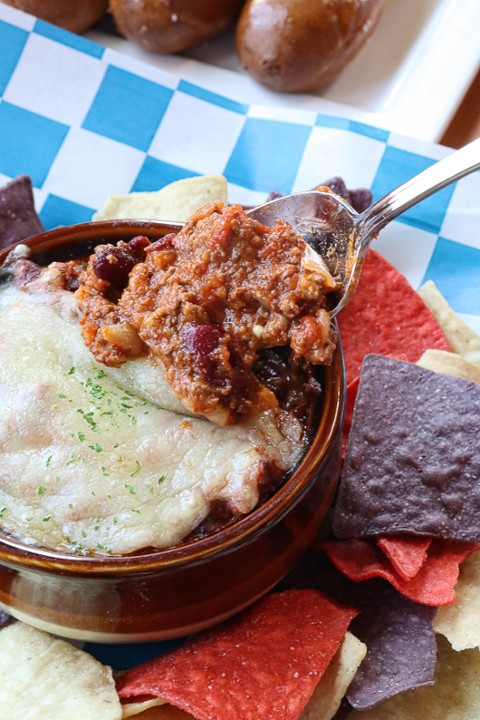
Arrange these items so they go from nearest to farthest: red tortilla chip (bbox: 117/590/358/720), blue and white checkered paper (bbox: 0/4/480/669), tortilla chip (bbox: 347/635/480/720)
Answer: red tortilla chip (bbox: 117/590/358/720), tortilla chip (bbox: 347/635/480/720), blue and white checkered paper (bbox: 0/4/480/669)

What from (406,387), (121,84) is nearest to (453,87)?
(121,84)

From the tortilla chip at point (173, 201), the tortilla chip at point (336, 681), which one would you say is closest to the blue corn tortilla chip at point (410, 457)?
the tortilla chip at point (336, 681)

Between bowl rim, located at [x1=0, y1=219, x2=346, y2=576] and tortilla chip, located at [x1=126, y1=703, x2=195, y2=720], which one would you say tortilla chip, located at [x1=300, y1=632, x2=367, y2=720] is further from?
bowl rim, located at [x1=0, y1=219, x2=346, y2=576]

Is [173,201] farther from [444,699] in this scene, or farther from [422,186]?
[444,699]

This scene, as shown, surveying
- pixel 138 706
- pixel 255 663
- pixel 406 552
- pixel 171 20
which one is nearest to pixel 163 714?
pixel 138 706

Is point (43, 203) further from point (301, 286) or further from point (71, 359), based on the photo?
point (301, 286)

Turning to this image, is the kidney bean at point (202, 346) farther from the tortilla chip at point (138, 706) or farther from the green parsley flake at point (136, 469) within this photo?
the tortilla chip at point (138, 706)

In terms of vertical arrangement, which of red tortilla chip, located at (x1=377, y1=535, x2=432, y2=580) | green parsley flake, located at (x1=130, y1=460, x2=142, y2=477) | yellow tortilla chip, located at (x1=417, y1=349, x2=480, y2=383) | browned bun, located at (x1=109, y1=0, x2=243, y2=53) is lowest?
red tortilla chip, located at (x1=377, y1=535, x2=432, y2=580)

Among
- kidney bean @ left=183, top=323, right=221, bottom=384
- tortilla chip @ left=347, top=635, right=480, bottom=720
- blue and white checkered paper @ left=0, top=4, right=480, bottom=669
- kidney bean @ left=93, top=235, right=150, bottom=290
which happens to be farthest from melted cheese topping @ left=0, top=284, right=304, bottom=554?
blue and white checkered paper @ left=0, top=4, right=480, bottom=669
